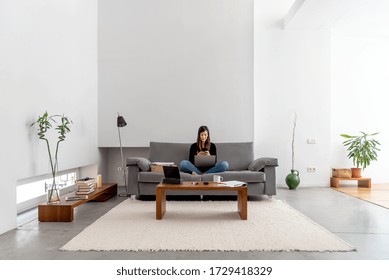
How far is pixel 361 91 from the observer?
7.25 m

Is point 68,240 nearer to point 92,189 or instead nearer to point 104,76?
point 92,189

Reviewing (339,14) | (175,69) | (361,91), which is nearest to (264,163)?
(175,69)

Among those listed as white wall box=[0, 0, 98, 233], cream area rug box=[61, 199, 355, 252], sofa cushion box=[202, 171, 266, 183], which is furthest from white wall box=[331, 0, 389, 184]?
white wall box=[0, 0, 98, 233]

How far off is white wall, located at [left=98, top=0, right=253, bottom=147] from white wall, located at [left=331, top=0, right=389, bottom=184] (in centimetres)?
202

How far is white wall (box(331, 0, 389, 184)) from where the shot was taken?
23.7 ft

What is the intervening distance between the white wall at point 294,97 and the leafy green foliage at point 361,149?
483 millimetres

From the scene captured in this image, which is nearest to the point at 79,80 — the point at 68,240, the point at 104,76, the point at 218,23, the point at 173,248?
the point at 104,76

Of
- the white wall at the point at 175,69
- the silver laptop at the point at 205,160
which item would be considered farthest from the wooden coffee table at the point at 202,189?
the white wall at the point at 175,69

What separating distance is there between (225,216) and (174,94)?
3.03m

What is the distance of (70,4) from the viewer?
526 cm

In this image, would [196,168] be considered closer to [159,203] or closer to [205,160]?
[205,160]

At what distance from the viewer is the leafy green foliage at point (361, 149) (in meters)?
6.70

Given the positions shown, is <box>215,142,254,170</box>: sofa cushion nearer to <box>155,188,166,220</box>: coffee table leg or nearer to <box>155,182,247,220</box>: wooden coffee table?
<box>155,182,247,220</box>: wooden coffee table

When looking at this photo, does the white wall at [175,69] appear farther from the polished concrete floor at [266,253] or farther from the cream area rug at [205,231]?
the cream area rug at [205,231]
